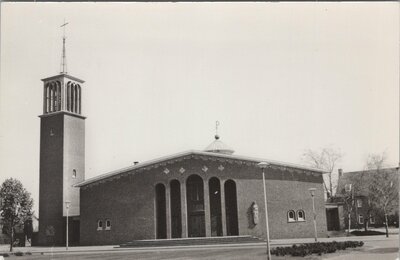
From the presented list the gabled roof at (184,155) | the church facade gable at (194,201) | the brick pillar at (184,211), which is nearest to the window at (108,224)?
the church facade gable at (194,201)

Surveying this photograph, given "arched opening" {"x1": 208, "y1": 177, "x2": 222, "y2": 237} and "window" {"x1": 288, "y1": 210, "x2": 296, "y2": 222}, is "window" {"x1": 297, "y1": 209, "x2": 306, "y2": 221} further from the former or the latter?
"arched opening" {"x1": 208, "y1": 177, "x2": 222, "y2": 237}

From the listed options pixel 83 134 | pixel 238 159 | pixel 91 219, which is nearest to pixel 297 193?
pixel 238 159

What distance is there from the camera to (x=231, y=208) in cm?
4028

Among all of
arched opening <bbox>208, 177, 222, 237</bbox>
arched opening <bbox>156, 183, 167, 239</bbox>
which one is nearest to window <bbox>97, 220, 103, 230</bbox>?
arched opening <bbox>156, 183, 167, 239</bbox>

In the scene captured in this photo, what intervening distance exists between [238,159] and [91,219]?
14.1 meters

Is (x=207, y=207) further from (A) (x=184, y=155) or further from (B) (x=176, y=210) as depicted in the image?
(A) (x=184, y=155)

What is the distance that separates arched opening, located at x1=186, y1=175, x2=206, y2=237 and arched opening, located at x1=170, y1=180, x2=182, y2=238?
868 millimetres

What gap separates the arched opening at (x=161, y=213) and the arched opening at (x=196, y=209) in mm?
2211

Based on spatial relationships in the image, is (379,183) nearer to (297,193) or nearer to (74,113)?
(297,193)

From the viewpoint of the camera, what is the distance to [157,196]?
136 ft

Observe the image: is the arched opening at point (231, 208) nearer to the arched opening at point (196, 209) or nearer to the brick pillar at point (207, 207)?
the brick pillar at point (207, 207)

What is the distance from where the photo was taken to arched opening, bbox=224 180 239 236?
1571 inches

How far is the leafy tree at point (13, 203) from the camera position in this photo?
39.2 m

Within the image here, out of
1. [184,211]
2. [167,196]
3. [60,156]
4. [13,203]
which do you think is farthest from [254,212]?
[13,203]
